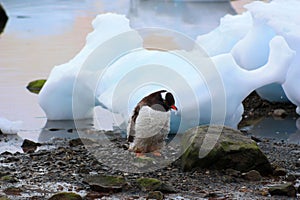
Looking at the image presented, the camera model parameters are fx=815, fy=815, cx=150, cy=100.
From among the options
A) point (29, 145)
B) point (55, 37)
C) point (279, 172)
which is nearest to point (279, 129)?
point (279, 172)

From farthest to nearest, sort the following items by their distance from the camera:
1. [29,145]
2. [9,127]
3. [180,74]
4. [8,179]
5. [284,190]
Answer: [180,74], [9,127], [29,145], [8,179], [284,190]

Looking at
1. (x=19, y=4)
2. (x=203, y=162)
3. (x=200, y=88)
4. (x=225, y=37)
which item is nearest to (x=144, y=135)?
(x=203, y=162)

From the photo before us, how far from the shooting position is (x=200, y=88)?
7.66 metres

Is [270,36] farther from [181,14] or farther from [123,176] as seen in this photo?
[181,14]

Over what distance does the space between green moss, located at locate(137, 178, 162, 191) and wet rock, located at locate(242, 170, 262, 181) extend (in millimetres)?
693

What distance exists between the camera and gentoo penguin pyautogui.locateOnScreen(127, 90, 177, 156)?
19.5 ft

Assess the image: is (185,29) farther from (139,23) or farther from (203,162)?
(203,162)

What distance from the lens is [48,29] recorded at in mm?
16000

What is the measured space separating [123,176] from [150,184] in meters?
0.37

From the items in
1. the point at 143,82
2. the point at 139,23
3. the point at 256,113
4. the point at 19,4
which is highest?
the point at 143,82

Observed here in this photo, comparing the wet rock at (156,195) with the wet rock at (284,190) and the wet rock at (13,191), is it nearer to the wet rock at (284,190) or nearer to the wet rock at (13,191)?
the wet rock at (284,190)

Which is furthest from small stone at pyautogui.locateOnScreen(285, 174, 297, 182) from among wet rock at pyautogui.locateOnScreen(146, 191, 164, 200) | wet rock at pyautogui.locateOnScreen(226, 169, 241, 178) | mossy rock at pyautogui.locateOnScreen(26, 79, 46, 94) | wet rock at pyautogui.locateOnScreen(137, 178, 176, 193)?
mossy rock at pyautogui.locateOnScreen(26, 79, 46, 94)

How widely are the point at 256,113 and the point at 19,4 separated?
1416 cm

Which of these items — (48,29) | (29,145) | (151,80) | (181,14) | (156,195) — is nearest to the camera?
(156,195)
